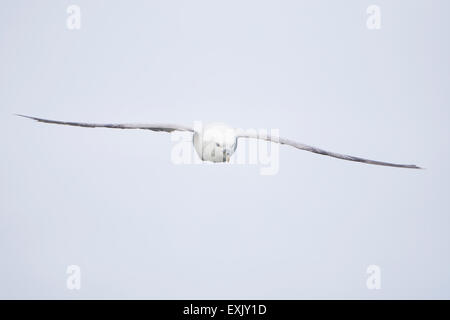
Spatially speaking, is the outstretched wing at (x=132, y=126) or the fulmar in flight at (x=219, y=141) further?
the fulmar in flight at (x=219, y=141)

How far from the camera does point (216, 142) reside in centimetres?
1565

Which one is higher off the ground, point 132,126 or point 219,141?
point 132,126

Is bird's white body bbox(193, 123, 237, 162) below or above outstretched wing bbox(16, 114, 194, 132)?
below

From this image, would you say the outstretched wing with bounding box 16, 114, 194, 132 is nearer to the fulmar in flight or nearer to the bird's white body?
the fulmar in flight

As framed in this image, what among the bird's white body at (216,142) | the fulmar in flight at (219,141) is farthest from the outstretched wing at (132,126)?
the bird's white body at (216,142)

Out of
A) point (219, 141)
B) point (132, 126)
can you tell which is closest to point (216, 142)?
point (219, 141)

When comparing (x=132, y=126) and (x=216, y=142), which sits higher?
(x=132, y=126)

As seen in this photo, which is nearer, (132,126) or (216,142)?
(132,126)

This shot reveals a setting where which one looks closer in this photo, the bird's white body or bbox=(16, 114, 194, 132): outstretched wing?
bbox=(16, 114, 194, 132): outstretched wing

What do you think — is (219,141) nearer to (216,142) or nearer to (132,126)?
(216,142)

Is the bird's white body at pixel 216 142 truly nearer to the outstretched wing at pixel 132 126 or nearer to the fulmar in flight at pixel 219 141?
the fulmar in flight at pixel 219 141

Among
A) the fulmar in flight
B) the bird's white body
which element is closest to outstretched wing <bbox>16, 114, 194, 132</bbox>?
the fulmar in flight

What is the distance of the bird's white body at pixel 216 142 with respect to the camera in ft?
51.4

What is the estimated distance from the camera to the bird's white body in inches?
617
